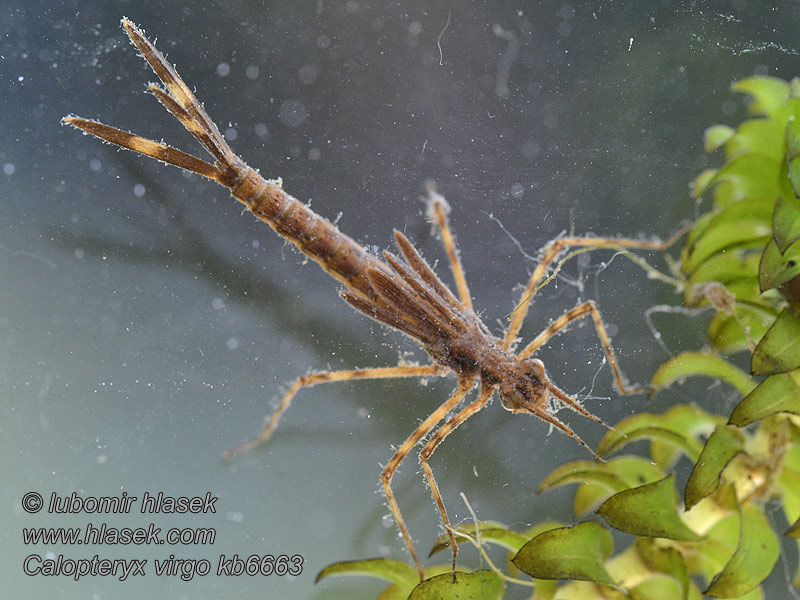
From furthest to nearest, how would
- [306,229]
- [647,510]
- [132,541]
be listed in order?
[306,229], [132,541], [647,510]

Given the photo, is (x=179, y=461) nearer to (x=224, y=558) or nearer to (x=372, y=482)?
(x=224, y=558)

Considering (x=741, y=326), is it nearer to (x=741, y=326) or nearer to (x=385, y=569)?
(x=741, y=326)

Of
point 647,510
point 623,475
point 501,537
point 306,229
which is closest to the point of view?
point 647,510

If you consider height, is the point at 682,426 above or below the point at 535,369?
below

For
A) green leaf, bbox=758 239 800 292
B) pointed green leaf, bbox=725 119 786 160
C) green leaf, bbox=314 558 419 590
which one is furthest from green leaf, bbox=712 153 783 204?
green leaf, bbox=314 558 419 590

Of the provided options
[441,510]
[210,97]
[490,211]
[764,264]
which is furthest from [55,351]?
[764,264]

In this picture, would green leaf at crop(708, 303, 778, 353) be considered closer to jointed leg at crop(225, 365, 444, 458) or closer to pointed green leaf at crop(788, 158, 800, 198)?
pointed green leaf at crop(788, 158, 800, 198)

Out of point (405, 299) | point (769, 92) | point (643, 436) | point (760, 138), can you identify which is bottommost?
point (643, 436)

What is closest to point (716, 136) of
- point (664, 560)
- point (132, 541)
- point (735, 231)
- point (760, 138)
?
point (760, 138)
